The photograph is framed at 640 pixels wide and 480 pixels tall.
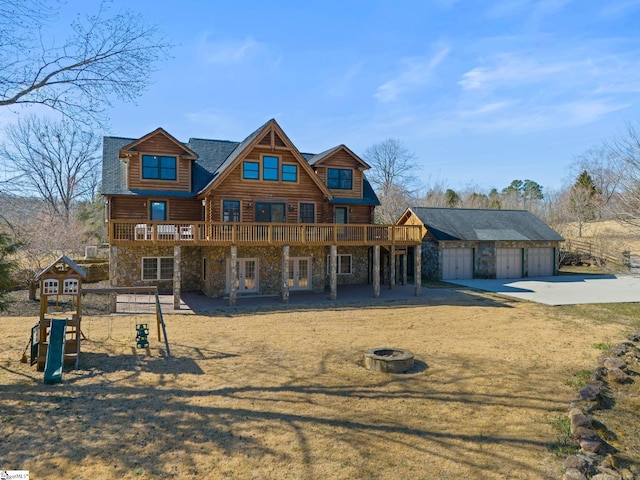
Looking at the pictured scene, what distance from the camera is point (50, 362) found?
8500 mm

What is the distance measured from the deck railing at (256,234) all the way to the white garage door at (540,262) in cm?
1366

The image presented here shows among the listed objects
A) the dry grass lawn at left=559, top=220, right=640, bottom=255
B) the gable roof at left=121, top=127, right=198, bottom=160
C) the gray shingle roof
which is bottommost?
the dry grass lawn at left=559, top=220, right=640, bottom=255

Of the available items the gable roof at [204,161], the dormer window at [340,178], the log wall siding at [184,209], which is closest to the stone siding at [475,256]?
the gable roof at [204,161]

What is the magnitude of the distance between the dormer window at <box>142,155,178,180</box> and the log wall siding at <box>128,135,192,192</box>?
0.15m

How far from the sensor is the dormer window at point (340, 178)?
76.6 ft

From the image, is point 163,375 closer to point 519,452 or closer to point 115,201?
point 519,452

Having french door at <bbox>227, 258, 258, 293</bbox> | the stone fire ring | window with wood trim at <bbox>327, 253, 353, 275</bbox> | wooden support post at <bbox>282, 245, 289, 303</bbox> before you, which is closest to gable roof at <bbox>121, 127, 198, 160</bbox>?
french door at <bbox>227, 258, 258, 293</bbox>

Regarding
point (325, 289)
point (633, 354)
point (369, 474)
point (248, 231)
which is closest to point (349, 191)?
point (325, 289)

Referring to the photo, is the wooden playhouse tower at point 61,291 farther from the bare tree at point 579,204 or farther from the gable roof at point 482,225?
the bare tree at point 579,204

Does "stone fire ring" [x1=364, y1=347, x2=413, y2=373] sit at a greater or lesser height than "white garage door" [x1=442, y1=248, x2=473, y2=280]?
lesser

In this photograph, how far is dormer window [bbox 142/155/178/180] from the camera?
20.0 m

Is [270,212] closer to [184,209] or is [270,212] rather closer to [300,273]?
[300,273]

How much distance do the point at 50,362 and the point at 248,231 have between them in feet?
32.9

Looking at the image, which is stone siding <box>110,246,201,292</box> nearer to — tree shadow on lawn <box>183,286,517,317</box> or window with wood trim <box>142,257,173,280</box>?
window with wood trim <box>142,257,173,280</box>
